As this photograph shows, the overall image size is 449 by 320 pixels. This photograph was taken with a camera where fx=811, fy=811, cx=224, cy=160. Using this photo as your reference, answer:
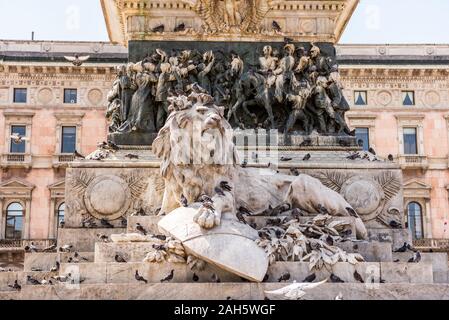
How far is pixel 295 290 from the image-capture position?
33.9 feet

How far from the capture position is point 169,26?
53.6 feet

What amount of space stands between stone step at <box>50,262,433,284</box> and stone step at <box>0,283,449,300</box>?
54 centimetres

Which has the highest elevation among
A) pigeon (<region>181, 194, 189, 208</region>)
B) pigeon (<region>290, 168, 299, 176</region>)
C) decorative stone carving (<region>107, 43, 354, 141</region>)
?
decorative stone carving (<region>107, 43, 354, 141</region>)

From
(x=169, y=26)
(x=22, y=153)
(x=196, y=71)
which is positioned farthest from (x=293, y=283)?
(x=22, y=153)

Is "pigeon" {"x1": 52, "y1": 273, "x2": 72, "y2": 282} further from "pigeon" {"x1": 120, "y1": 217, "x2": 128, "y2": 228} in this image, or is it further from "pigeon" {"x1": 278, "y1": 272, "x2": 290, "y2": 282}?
"pigeon" {"x1": 120, "y1": 217, "x2": 128, "y2": 228}

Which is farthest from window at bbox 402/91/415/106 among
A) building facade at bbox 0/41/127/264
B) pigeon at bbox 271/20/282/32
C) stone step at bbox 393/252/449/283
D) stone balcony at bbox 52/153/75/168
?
stone step at bbox 393/252/449/283

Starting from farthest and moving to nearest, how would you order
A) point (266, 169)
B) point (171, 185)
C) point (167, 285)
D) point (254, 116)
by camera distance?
point (254, 116) < point (266, 169) < point (171, 185) < point (167, 285)

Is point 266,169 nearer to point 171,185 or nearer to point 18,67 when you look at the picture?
point 171,185

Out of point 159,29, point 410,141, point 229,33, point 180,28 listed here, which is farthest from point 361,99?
point 159,29

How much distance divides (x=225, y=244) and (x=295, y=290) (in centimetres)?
128

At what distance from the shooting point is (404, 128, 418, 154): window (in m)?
53.7

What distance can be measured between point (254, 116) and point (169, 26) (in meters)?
2.57

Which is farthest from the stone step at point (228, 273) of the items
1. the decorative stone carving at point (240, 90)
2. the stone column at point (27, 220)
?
the stone column at point (27, 220)

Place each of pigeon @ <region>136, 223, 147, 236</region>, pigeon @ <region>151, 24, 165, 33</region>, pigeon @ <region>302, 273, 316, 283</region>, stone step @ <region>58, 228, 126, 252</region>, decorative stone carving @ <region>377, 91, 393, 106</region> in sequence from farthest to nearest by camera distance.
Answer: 1. decorative stone carving @ <region>377, 91, 393, 106</region>
2. pigeon @ <region>151, 24, 165, 33</region>
3. stone step @ <region>58, 228, 126, 252</region>
4. pigeon @ <region>136, 223, 147, 236</region>
5. pigeon @ <region>302, 273, 316, 283</region>
